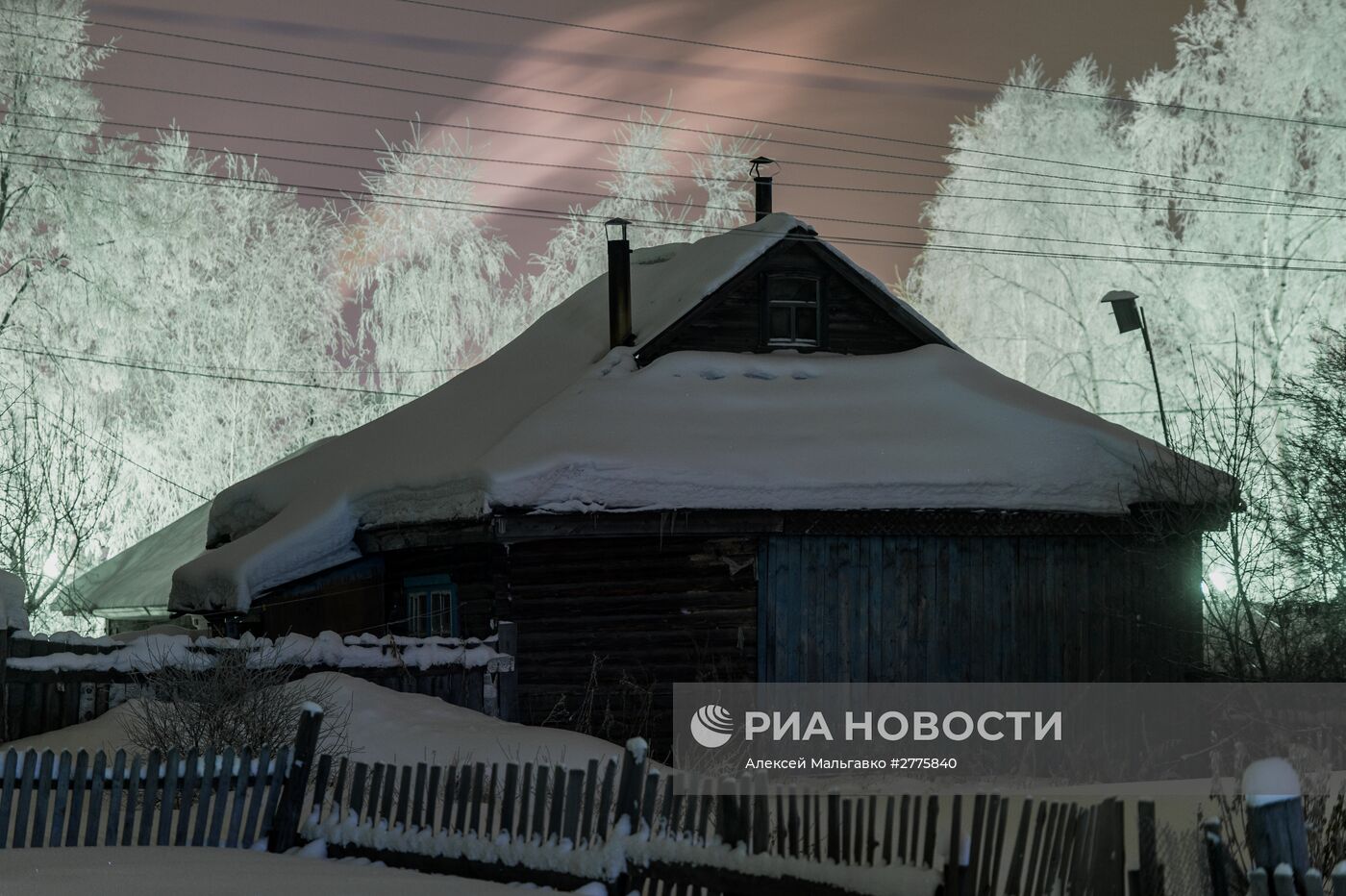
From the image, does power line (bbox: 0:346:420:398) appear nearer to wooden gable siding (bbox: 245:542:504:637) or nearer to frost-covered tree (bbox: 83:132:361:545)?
frost-covered tree (bbox: 83:132:361:545)

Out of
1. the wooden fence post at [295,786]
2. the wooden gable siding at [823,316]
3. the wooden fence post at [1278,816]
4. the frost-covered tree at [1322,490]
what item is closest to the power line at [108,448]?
the wooden gable siding at [823,316]

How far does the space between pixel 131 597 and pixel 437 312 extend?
11.2 meters

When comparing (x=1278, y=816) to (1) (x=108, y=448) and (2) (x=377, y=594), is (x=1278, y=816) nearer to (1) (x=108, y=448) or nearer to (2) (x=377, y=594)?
(2) (x=377, y=594)

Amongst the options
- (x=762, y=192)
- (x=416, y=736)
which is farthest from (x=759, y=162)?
(x=416, y=736)

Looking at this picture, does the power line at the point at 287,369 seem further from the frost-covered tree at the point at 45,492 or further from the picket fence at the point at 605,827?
the picket fence at the point at 605,827

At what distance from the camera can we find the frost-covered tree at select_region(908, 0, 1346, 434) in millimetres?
30859

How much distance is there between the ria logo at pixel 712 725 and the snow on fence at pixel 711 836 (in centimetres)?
587

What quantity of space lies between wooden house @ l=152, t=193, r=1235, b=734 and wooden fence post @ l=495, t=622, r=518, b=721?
0.49m

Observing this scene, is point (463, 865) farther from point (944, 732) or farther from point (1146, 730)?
point (1146, 730)

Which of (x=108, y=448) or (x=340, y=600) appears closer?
(x=340, y=600)

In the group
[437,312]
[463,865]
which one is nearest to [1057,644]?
[463,865]

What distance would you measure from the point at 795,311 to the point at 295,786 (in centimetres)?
1208

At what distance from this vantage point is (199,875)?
28.5ft

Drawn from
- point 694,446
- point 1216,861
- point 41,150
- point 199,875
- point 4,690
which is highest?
point 41,150
